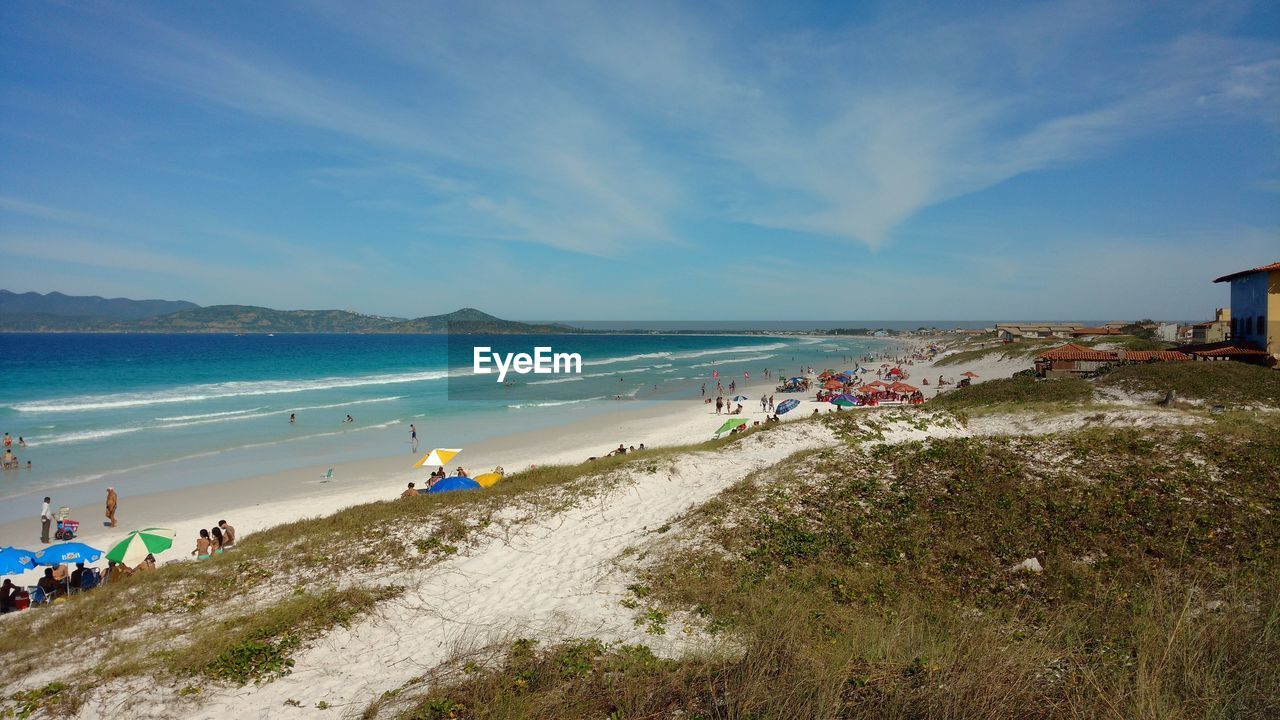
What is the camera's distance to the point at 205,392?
191 ft

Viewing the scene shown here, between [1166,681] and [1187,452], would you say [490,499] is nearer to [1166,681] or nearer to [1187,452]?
[1166,681]

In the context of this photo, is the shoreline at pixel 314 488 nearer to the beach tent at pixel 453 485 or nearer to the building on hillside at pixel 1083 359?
the beach tent at pixel 453 485

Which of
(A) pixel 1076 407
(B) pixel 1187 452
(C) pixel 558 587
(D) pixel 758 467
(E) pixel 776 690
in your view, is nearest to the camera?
(E) pixel 776 690

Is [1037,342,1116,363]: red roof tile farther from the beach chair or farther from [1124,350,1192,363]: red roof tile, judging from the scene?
the beach chair

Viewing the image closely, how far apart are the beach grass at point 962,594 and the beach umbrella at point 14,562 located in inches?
458

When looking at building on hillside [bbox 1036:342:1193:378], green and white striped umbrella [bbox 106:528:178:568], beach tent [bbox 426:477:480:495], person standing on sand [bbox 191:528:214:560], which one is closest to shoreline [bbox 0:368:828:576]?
person standing on sand [bbox 191:528:214:560]

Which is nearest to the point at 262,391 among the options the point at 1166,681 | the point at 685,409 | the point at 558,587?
the point at 685,409

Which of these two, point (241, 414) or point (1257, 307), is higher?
point (1257, 307)

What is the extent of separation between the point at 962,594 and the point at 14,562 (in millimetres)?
18800

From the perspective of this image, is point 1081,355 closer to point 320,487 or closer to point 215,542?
point 320,487

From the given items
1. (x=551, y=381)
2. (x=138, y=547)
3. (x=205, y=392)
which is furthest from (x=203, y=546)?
(x=551, y=381)

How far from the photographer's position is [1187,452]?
13234 millimetres

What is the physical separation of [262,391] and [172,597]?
5680 cm

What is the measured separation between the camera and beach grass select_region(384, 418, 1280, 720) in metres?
4.89
